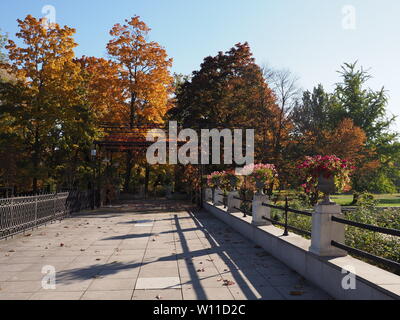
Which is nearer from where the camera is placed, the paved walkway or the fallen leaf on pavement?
the paved walkway

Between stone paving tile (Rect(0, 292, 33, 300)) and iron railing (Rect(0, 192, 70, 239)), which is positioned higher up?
iron railing (Rect(0, 192, 70, 239))

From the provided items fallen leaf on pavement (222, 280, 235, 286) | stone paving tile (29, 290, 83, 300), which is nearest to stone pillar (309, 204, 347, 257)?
fallen leaf on pavement (222, 280, 235, 286)

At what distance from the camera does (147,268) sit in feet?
23.6

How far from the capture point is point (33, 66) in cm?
2194

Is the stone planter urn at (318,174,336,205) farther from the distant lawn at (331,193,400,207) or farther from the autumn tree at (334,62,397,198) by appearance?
the autumn tree at (334,62,397,198)

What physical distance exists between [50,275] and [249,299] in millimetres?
3679

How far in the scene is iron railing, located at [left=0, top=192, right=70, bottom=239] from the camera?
11.1m

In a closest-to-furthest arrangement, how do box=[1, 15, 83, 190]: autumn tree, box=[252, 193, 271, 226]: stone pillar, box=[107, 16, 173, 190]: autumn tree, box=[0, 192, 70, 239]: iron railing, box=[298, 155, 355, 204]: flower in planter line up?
1. box=[298, 155, 355, 204]: flower in planter
2. box=[252, 193, 271, 226]: stone pillar
3. box=[0, 192, 70, 239]: iron railing
4. box=[1, 15, 83, 190]: autumn tree
5. box=[107, 16, 173, 190]: autumn tree

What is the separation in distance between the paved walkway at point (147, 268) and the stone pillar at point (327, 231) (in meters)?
0.64

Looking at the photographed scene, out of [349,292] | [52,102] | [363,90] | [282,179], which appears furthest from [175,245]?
[363,90]

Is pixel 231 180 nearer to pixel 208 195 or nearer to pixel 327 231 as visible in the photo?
pixel 208 195

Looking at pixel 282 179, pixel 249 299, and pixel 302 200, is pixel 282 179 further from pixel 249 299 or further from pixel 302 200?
pixel 249 299

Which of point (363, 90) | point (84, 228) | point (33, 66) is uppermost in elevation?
point (363, 90)

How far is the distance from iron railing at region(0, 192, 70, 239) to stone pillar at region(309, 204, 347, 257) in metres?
9.05
